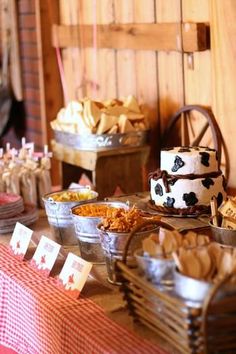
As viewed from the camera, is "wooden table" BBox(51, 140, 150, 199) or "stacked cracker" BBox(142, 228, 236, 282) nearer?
"stacked cracker" BBox(142, 228, 236, 282)

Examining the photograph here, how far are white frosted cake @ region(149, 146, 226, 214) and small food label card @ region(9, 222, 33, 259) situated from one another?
1.53ft

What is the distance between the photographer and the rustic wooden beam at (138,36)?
3.24 m

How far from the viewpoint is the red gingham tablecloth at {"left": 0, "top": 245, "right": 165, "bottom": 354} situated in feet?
5.84

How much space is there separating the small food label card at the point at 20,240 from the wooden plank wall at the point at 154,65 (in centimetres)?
98

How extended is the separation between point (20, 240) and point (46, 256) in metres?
0.23

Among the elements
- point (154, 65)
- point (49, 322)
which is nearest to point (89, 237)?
point (49, 322)

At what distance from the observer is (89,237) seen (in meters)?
2.31

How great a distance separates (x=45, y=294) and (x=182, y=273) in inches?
24.6

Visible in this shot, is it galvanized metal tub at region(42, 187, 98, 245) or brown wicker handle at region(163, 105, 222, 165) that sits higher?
brown wicker handle at region(163, 105, 222, 165)

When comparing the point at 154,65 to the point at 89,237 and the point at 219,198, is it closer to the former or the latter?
the point at 219,198

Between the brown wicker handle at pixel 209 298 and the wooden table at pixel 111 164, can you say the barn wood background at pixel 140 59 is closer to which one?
Result: the wooden table at pixel 111 164


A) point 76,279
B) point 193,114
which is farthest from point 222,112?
point 76,279

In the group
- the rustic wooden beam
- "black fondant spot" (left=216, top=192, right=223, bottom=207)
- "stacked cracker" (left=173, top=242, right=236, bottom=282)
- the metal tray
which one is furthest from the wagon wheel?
"stacked cracker" (left=173, top=242, right=236, bottom=282)

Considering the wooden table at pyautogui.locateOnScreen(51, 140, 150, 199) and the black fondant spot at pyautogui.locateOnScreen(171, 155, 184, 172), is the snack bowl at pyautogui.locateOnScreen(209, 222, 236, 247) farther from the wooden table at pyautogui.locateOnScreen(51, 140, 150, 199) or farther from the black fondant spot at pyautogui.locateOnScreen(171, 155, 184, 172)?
the wooden table at pyautogui.locateOnScreen(51, 140, 150, 199)
